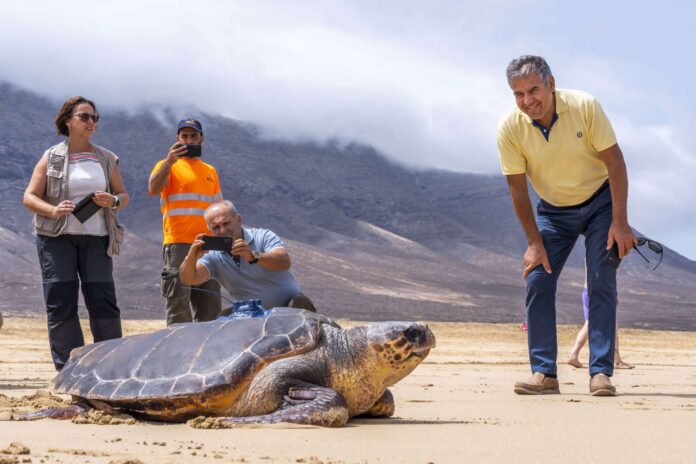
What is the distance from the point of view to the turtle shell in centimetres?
401

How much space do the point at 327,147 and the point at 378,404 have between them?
10265cm

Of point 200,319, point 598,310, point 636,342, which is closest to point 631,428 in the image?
point 598,310

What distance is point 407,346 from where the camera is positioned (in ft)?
13.3

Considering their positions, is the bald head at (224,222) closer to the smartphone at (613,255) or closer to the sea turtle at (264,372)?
the sea turtle at (264,372)

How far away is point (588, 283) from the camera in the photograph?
5449 mm

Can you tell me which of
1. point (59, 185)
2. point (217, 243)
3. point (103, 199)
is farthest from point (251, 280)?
point (59, 185)

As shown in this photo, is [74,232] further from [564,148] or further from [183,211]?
[564,148]

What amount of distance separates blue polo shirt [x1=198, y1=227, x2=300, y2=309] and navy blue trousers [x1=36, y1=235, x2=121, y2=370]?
2.74ft

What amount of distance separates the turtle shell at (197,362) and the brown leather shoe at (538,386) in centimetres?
152

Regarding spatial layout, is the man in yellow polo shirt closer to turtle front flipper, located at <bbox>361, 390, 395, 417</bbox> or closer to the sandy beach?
the sandy beach

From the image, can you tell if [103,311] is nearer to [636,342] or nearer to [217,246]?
[217,246]

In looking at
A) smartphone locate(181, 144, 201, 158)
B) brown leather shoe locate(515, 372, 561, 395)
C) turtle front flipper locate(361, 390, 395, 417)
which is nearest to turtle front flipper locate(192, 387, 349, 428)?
turtle front flipper locate(361, 390, 395, 417)

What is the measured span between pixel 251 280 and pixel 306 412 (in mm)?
1590

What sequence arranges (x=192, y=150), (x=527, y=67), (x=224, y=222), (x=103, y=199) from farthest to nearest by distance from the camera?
(x=192, y=150), (x=103, y=199), (x=224, y=222), (x=527, y=67)
